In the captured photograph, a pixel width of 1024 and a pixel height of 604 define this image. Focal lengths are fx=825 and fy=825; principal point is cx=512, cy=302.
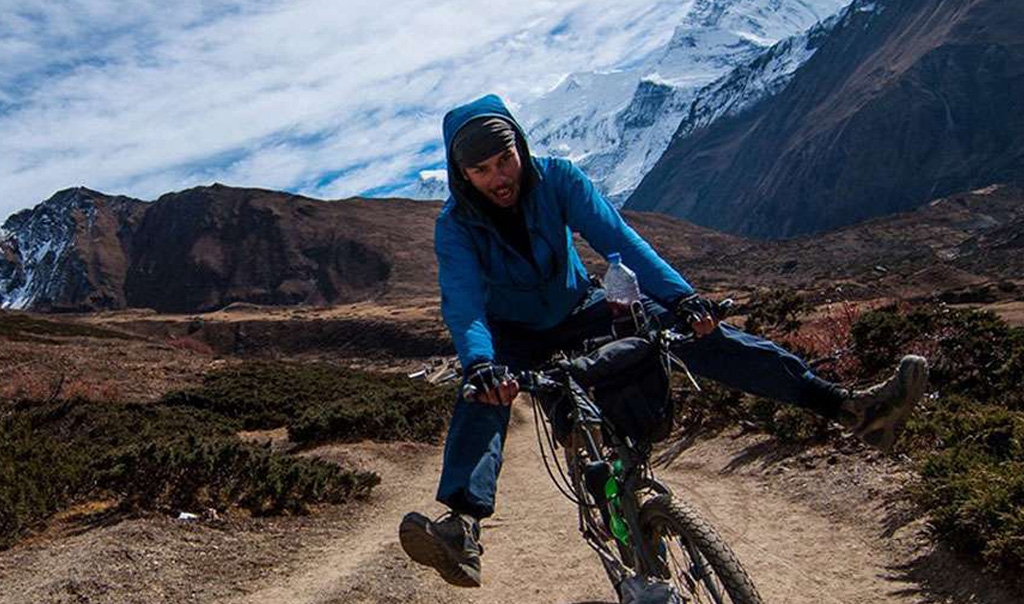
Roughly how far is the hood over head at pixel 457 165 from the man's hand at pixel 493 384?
1.00 m

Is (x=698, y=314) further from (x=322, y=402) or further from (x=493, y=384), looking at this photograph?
(x=322, y=402)

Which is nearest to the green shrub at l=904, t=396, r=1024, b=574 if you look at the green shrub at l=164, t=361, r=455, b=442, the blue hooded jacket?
the blue hooded jacket

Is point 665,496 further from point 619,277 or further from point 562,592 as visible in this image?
point 562,592

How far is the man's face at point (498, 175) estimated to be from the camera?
4.09m

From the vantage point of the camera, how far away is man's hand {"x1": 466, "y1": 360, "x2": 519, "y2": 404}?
3.49 metres

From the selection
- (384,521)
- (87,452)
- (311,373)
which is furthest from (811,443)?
(311,373)

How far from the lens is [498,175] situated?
412cm

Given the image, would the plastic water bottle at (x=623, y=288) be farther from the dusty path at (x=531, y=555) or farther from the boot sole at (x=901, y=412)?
the dusty path at (x=531, y=555)

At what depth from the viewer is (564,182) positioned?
439 cm

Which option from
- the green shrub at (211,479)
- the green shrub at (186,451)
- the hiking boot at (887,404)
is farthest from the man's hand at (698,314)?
the green shrub at (211,479)

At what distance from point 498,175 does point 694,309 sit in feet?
3.83

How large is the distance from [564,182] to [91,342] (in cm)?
3694

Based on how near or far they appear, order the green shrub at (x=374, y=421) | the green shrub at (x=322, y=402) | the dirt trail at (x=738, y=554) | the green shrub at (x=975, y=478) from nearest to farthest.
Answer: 1. the green shrub at (x=975, y=478)
2. the dirt trail at (x=738, y=554)
3. the green shrub at (x=374, y=421)
4. the green shrub at (x=322, y=402)

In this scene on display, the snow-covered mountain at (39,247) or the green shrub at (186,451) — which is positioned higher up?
the snow-covered mountain at (39,247)
